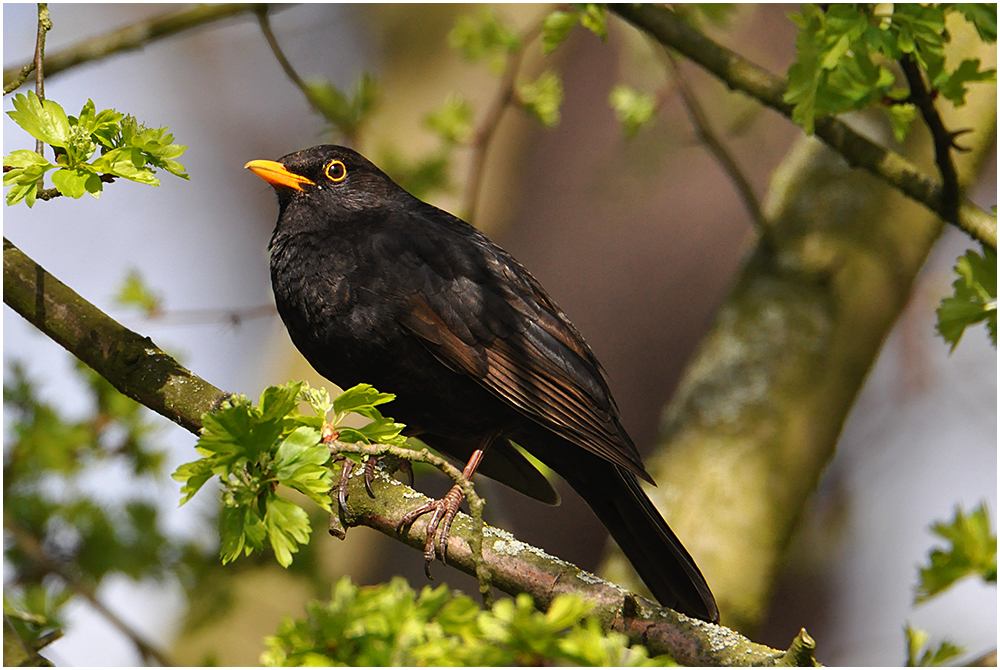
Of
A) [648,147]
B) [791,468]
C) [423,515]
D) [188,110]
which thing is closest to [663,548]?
[423,515]

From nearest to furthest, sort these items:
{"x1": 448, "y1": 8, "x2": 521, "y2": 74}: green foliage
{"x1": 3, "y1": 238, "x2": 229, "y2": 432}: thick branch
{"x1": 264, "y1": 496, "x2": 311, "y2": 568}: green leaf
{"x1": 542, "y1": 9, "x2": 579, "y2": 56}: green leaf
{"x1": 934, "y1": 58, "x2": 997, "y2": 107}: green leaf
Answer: {"x1": 264, "y1": 496, "x2": 311, "y2": 568}: green leaf, {"x1": 3, "y1": 238, "x2": 229, "y2": 432}: thick branch, {"x1": 934, "y1": 58, "x2": 997, "y2": 107}: green leaf, {"x1": 542, "y1": 9, "x2": 579, "y2": 56}: green leaf, {"x1": 448, "y1": 8, "x2": 521, "y2": 74}: green foliage

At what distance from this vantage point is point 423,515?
2229 millimetres

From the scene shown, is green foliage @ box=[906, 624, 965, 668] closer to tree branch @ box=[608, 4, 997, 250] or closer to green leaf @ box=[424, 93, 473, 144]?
tree branch @ box=[608, 4, 997, 250]

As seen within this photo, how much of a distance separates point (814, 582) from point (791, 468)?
8.98 feet

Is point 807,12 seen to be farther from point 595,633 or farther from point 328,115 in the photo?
point 328,115

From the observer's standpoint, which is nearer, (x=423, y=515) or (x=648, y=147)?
(x=423, y=515)

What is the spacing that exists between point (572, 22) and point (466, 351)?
1.29m

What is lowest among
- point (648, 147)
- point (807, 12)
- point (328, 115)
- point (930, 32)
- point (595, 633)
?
point (595, 633)

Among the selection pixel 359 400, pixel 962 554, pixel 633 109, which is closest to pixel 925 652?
pixel 962 554

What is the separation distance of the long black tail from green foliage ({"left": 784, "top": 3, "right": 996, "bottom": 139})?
4.24 feet

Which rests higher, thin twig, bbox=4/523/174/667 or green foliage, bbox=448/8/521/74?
green foliage, bbox=448/8/521/74

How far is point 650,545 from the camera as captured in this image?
2.86 metres

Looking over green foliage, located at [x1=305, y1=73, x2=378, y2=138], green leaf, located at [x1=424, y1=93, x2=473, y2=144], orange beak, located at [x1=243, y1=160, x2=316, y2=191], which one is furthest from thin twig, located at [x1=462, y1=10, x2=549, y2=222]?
orange beak, located at [x1=243, y1=160, x2=316, y2=191]

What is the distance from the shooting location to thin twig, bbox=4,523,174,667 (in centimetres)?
313
